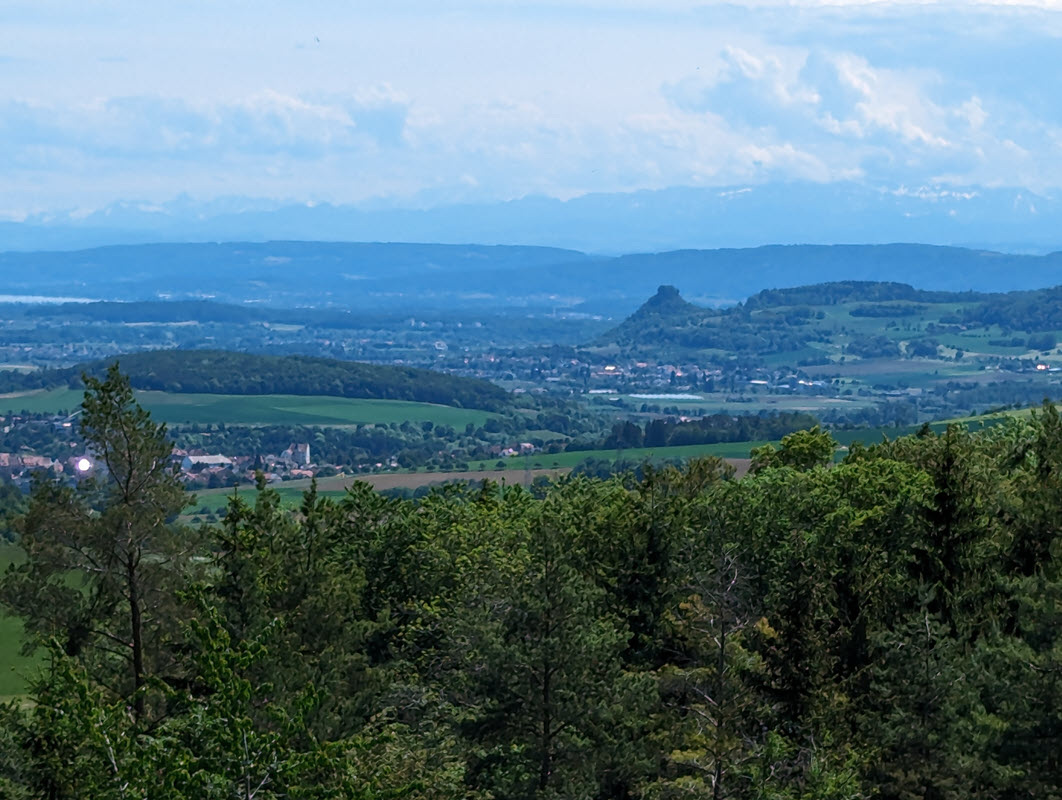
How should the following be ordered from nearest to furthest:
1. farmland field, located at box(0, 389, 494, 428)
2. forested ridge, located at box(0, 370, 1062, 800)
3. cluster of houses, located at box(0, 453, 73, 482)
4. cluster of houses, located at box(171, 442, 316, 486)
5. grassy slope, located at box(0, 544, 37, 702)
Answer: forested ridge, located at box(0, 370, 1062, 800) < grassy slope, located at box(0, 544, 37, 702) < cluster of houses, located at box(171, 442, 316, 486) < cluster of houses, located at box(0, 453, 73, 482) < farmland field, located at box(0, 389, 494, 428)

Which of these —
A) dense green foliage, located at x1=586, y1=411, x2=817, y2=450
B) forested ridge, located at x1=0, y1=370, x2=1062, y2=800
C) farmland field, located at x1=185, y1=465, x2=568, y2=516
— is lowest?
farmland field, located at x1=185, y1=465, x2=568, y2=516

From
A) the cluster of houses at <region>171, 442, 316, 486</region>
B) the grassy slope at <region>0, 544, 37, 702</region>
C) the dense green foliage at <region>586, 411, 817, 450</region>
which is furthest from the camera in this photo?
the dense green foliage at <region>586, 411, 817, 450</region>

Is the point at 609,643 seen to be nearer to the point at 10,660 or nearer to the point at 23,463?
the point at 10,660

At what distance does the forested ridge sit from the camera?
88.1 feet

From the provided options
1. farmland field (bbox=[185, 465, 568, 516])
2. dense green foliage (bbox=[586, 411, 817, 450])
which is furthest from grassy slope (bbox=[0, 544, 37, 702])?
dense green foliage (bbox=[586, 411, 817, 450])

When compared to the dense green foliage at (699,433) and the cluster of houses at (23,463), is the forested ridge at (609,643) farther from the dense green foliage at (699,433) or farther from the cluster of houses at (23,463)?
the cluster of houses at (23,463)

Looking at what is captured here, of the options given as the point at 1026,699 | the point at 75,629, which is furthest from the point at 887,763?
the point at 75,629

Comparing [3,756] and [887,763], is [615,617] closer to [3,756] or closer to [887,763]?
[887,763]

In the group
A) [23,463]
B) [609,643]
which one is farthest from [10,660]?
[23,463]

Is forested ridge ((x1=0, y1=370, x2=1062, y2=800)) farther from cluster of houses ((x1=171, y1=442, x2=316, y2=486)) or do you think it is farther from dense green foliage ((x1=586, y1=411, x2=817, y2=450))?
dense green foliage ((x1=586, y1=411, x2=817, y2=450))

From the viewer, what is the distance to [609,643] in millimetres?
29844

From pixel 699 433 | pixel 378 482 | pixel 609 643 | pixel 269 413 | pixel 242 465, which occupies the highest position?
pixel 609 643

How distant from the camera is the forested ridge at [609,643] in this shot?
2684 centimetres

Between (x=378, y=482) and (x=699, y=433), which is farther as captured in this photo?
(x=699, y=433)
